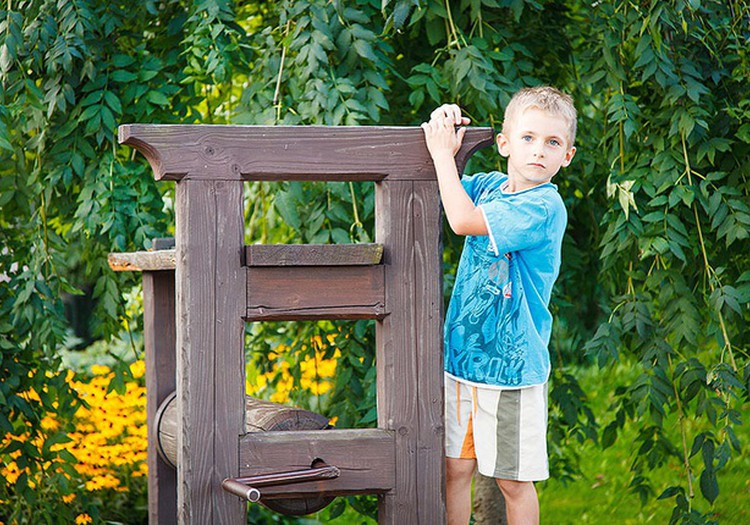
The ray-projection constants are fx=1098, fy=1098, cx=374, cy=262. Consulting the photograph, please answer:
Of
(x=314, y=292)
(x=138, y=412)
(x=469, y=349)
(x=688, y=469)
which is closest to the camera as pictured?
(x=314, y=292)

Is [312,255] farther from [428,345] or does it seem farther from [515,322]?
[515,322]

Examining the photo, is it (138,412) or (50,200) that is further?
(138,412)

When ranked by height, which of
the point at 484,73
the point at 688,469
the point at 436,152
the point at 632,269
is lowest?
the point at 688,469

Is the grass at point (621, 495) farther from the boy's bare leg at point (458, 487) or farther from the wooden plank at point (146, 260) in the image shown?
the wooden plank at point (146, 260)

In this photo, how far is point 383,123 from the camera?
3814mm

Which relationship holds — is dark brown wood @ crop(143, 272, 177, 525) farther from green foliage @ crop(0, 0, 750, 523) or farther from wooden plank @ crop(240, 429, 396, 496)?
wooden plank @ crop(240, 429, 396, 496)

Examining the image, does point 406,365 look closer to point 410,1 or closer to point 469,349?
point 469,349

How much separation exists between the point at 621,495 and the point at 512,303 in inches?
143

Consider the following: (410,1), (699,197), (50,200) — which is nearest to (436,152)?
(410,1)

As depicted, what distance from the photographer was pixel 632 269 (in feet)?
11.7

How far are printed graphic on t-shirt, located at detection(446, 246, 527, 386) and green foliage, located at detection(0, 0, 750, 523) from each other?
747 mm

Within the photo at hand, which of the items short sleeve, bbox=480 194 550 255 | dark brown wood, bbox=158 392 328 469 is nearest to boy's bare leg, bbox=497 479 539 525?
dark brown wood, bbox=158 392 328 469

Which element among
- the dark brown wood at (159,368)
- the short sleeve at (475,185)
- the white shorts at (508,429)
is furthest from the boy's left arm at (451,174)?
the dark brown wood at (159,368)

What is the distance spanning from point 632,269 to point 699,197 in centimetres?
38
